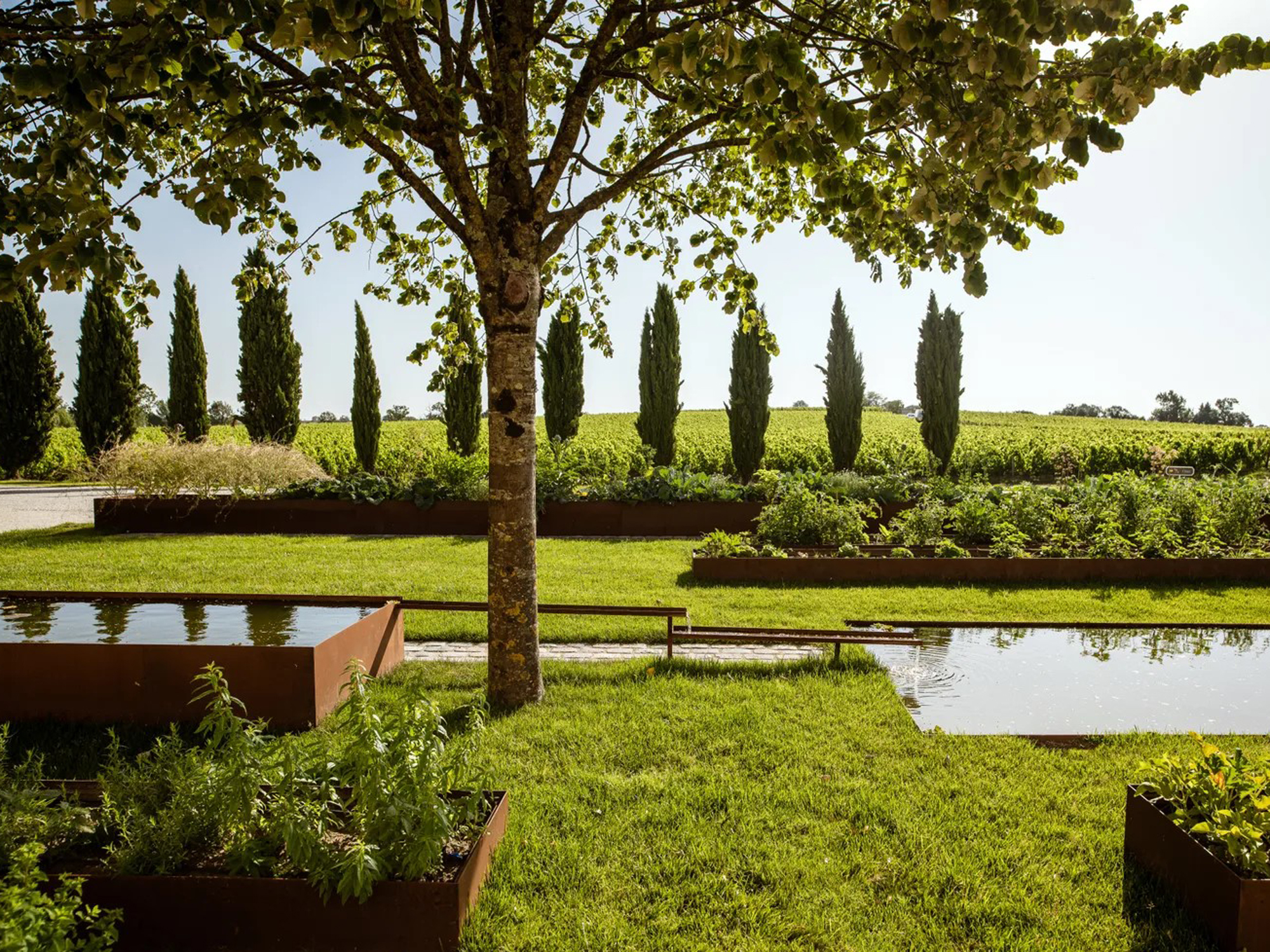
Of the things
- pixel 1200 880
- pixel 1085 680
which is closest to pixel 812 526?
pixel 1085 680

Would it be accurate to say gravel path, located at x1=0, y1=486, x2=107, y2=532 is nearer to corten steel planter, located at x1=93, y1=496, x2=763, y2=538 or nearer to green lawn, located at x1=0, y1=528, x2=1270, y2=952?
corten steel planter, located at x1=93, y1=496, x2=763, y2=538

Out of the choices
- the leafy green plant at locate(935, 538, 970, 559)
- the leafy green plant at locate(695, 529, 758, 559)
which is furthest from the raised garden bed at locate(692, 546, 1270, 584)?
the leafy green plant at locate(695, 529, 758, 559)

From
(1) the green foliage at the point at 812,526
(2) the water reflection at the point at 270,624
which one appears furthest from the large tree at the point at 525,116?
(1) the green foliage at the point at 812,526

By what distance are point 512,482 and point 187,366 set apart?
2424cm

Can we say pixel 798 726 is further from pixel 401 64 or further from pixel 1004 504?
pixel 1004 504

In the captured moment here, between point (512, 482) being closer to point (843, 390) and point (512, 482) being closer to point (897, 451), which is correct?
point (843, 390)

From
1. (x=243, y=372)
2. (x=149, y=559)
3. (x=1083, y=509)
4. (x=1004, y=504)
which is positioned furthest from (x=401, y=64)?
(x=243, y=372)

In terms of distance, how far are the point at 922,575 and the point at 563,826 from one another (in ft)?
22.1

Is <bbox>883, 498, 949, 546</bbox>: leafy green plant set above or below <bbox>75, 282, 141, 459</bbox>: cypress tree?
below

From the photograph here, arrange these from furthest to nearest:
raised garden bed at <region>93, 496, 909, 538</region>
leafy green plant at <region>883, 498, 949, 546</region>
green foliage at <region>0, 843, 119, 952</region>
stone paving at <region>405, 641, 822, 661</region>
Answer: raised garden bed at <region>93, 496, 909, 538</region>, leafy green plant at <region>883, 498, 949, 546</region>, stone paving at <region>405, 641, 822, 661</region>, green foliage at <region>0, 843, 119, 952</region>

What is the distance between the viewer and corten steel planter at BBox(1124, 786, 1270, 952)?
8.43ft

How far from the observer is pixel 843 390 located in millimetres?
22016

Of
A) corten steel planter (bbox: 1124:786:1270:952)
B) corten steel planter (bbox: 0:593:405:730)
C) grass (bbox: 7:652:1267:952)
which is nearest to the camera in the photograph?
corten steel planter (bbox: 1124:786:1270:952)

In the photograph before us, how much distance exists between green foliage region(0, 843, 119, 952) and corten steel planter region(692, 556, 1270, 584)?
24.7ft
